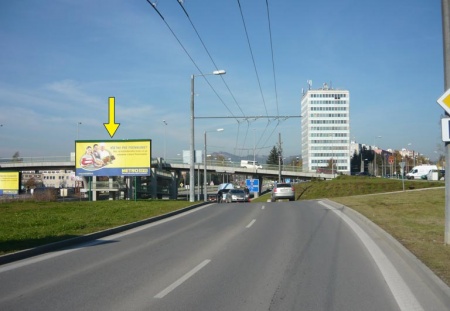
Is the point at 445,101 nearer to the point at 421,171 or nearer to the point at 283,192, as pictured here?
the point at 283,192

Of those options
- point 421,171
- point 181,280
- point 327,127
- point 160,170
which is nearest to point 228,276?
point 181,280

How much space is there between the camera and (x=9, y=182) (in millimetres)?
48531

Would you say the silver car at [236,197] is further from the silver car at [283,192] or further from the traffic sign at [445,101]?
the traffic sign at [445,101]

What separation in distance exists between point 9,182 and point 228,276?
153ft

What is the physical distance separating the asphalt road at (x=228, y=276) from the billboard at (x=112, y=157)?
23.2 meters

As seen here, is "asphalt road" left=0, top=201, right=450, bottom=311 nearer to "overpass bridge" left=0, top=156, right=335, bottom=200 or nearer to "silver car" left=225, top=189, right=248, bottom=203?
"silver car" left=225, top=189, right=248, bottom=203

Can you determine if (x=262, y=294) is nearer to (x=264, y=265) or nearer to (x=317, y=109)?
(x=264, y=265)

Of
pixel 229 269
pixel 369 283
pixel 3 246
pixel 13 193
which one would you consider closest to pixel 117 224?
pixel 3 246

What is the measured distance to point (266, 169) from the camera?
8062 cm

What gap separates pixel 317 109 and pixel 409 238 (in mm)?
145853

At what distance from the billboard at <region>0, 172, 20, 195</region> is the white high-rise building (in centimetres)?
11432

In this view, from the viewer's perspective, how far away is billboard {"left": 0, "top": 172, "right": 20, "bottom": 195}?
1901 inches

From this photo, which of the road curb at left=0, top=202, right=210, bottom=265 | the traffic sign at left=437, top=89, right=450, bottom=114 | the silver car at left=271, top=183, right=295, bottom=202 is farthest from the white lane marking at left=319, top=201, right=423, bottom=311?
the silver car at left=271, top=183, right=295, bottom=202

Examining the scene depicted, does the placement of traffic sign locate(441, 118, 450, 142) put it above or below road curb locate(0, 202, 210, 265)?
above
